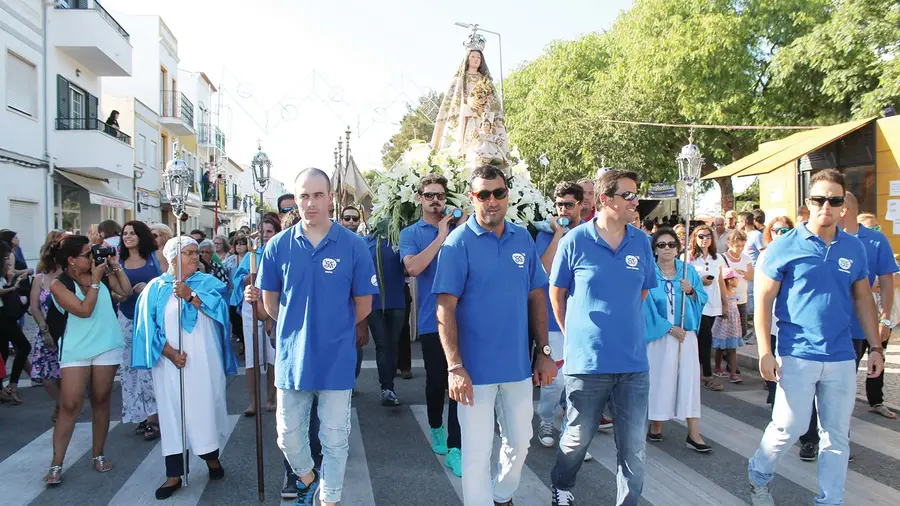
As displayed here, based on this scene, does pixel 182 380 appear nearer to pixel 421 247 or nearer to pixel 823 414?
pixel 421 247

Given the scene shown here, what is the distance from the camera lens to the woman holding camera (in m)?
4.83

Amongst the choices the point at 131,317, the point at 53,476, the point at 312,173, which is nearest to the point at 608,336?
the point at 312,173

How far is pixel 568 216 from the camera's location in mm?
5488

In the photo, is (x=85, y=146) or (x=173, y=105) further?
(x=173, y=105)

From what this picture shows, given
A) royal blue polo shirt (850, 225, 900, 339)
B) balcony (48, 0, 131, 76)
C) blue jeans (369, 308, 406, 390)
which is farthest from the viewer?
balcony (48, 0, 131, 76)

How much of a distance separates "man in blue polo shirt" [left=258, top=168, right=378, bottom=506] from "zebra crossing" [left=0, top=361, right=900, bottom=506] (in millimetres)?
726

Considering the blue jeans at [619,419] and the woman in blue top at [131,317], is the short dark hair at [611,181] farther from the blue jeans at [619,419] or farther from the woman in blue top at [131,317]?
the woman in blue top at [131,317]

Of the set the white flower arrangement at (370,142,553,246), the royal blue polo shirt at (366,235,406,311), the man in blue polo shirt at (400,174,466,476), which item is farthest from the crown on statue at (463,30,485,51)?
the man in blue polo shirt at (400,174,466,476)

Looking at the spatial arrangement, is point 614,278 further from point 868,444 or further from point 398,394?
point 398,394

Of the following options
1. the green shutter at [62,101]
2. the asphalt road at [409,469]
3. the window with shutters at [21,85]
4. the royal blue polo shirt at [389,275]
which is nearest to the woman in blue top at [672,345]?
the asphalt road at [409,469]

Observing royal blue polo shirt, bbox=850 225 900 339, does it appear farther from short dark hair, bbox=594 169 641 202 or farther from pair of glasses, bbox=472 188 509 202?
pair of glasses, bbox=472 188 509 202

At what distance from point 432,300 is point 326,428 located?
144cm

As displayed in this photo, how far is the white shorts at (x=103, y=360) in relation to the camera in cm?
486

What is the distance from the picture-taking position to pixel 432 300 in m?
5.04
